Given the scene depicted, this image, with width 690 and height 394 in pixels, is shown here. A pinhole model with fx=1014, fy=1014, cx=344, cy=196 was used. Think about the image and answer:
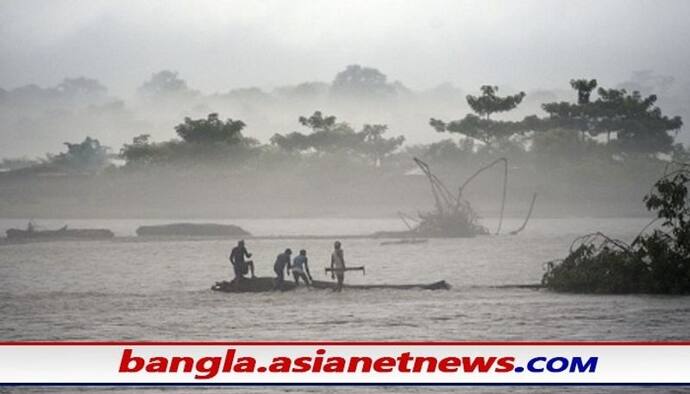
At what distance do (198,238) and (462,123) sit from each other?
10.3 metres

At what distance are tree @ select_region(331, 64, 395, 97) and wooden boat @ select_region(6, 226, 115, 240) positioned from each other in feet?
30.5

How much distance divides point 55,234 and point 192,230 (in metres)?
5.25

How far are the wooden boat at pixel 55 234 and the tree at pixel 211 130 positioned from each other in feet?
13.6

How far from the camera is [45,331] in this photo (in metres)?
13.8

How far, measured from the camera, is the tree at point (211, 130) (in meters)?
33.0

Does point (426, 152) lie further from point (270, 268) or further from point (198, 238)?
point (270, 268)

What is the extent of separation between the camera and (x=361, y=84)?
29328 mm

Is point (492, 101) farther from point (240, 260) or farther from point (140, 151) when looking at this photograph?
point (240, 260)

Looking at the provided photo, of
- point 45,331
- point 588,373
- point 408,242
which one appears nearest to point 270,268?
point 408,242

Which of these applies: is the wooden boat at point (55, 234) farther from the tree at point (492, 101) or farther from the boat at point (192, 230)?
the tree at point (492, 101)

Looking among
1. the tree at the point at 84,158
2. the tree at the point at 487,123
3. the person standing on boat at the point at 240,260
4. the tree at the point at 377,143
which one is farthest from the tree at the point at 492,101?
the person standing on boat at the point at 240,260

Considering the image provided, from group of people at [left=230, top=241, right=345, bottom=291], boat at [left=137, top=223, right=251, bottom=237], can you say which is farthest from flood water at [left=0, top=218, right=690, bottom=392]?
boat at [left=137, top=223, right=251, bottom=237]

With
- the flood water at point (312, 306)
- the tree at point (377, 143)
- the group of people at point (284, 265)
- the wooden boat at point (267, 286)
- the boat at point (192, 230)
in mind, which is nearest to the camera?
the flood water at point (312, 306)

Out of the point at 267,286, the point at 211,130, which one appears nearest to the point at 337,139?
the point at 211,130
